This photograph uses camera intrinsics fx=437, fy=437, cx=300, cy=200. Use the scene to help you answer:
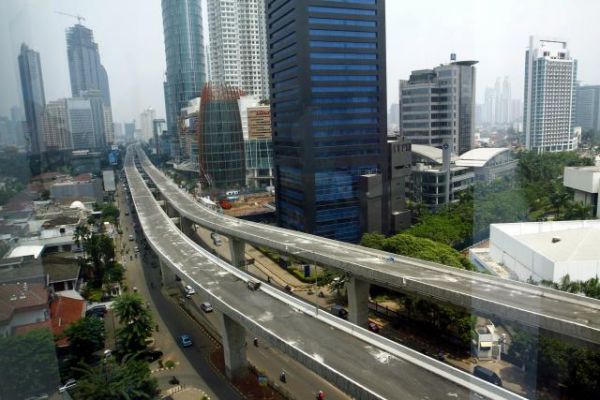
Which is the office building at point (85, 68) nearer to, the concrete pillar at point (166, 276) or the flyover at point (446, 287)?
the concrete pillar at point (166, 276)

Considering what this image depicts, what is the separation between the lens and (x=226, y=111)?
22656 millimetres

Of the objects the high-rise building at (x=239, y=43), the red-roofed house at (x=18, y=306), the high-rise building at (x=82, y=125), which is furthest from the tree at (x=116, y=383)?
the high-rise building at (x=239, y=43)

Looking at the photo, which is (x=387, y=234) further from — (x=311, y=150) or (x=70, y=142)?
(x=70, y=142)

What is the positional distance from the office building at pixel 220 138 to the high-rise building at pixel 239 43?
10276 mm

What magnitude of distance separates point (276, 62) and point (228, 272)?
370 inches

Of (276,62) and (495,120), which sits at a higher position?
(276,62)

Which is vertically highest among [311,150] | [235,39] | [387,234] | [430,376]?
[235,39]

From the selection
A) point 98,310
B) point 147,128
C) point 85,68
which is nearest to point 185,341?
point 98,310

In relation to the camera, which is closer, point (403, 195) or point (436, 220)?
point (436, 220)

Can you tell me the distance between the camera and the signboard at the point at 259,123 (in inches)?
995

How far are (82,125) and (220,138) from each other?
7.23 meters

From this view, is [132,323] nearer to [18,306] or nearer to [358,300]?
[358,300]

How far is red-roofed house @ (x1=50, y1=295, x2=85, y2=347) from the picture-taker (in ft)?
21.9

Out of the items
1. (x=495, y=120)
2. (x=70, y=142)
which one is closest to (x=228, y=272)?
(x=495, y=120)
